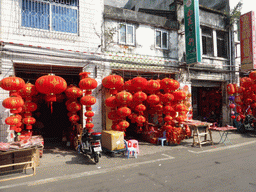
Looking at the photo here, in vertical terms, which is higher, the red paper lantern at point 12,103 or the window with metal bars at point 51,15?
the window with metal bars at point 51,15

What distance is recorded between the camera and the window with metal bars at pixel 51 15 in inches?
353

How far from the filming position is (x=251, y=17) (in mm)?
13352

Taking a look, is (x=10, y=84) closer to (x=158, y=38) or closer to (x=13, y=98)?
(x=13, y=98)

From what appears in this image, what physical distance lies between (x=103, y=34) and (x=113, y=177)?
7.74m

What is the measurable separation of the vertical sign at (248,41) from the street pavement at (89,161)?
21.4ft

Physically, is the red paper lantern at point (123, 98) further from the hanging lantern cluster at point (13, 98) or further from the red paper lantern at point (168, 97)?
the hanging lantern cluster at point (13, 98)

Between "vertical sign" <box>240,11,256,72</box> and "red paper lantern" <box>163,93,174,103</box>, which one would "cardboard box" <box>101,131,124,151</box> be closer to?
"red paper lantern" <box>163,93,174,103</box>

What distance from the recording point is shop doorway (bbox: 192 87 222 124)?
16.6 m

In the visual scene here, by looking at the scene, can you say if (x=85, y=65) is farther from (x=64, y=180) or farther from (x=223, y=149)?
(x=223, y=149)

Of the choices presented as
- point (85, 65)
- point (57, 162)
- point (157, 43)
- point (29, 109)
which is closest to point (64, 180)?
point (57, 162)

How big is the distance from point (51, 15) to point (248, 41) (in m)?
13.5

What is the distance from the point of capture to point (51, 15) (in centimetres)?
940

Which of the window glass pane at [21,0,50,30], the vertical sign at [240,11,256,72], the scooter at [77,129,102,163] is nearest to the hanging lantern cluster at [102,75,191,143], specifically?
the scooter at [77,129,102,163]

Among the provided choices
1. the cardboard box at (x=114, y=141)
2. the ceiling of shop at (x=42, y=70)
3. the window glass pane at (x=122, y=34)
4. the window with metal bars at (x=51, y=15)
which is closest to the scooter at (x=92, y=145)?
the cardboard box at (x=114, y=141)
